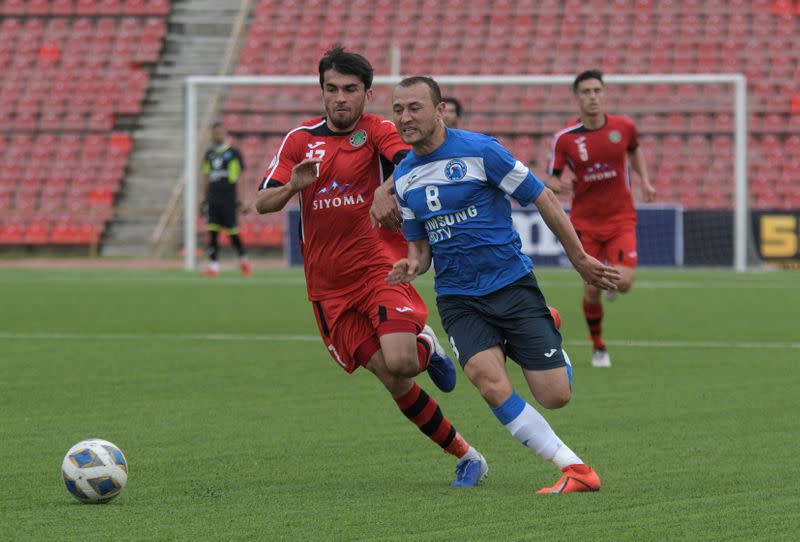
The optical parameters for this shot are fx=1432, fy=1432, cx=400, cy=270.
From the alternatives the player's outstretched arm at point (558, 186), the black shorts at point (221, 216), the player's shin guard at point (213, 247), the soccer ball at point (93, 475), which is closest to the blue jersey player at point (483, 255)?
the soccer ball at point (93, 475)

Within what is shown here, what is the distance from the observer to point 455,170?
20.6ft

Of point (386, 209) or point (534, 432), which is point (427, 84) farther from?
point (534, 432)

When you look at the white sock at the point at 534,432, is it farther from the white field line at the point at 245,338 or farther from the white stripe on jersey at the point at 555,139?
the white field line at the point at 245,338

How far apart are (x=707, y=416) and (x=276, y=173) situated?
3.13 m

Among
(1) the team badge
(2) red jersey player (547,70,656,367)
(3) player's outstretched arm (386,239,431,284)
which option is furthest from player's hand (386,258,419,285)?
(2) red jersey player (547,70,656,367)

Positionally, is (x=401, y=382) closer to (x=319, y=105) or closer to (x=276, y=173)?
(x=276, y=173)

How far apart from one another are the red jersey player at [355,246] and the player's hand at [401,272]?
1.52ft

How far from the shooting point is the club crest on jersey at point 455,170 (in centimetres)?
629

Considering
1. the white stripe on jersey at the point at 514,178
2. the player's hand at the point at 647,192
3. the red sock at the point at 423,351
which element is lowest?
the red sock at the point at 423,351

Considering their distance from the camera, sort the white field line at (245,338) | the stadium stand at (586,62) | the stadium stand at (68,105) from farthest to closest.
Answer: the stadium stand at (68,105) → the stadium stand at (586,62) → the white field line at (245,338)

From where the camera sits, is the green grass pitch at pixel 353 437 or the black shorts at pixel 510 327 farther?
the black shorts at pixel 510 327

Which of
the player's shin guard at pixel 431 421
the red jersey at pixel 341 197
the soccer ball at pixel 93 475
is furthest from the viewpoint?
the red jersey at pixel 341 197

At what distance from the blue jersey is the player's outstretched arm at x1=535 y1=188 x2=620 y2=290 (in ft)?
0.32

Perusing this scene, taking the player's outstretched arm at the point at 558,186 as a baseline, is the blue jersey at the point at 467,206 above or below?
above
